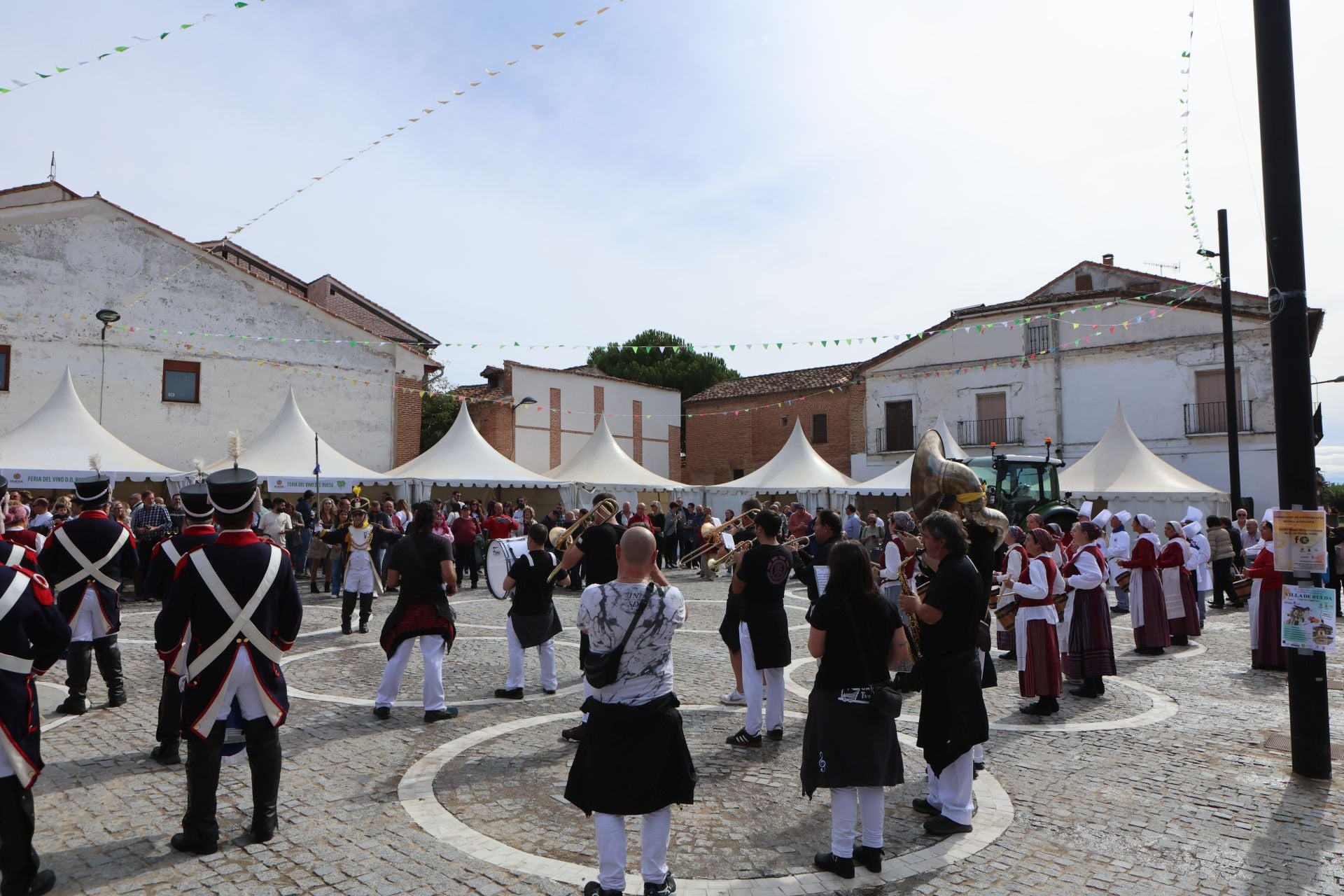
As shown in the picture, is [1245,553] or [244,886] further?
[1245,553]

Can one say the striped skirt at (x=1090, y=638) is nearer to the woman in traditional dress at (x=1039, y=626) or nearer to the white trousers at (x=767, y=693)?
the woman in traditional dress at (x=1039, y=626)

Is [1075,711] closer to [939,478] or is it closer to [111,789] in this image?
[939,478]

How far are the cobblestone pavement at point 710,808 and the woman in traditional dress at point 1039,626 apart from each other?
283 millimetres

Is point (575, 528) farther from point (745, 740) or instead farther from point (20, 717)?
point (20, 717)

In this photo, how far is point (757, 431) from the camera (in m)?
39.5

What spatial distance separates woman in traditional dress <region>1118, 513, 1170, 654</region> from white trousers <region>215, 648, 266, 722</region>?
978 centimetres

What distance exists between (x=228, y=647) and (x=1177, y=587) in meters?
10.8

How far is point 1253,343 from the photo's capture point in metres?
27.4

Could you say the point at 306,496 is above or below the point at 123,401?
below

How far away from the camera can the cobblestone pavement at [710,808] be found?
412cm

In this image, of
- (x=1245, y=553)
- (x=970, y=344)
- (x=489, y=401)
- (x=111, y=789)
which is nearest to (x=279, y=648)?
(x=111, y=789)

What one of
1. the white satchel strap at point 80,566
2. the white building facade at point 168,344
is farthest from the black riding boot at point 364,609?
the white building facade at point 168,344

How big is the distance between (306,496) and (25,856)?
611 inches

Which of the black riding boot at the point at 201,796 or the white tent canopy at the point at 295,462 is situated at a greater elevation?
the white tent canopy at the point at 295,462
